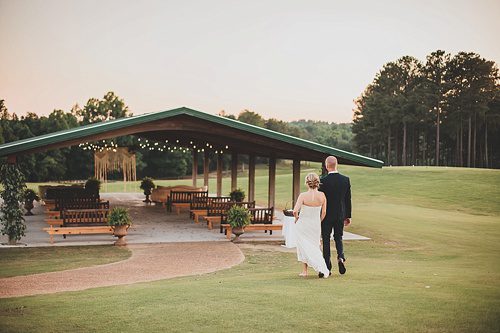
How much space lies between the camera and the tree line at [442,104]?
56.3 meters

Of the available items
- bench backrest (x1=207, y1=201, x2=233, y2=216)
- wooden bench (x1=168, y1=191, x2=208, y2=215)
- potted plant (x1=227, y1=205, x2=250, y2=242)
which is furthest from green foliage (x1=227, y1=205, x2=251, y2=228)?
wooden bench (x1=168, y1=191, x2=208, y2=215)

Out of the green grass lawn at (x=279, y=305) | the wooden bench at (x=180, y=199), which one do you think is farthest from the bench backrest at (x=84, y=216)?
the wooden bench at (x=180, y=199)

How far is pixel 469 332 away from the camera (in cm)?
480

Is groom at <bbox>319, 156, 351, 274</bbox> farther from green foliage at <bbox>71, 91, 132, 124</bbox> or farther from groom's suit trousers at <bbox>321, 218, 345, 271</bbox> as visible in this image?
green foliage at <bbox>71, 91, 132, 124</bbox>

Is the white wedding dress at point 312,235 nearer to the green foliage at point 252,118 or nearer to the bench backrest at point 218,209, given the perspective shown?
the bench backrest at point 218,209

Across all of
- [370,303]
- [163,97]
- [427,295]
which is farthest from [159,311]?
[163,97]

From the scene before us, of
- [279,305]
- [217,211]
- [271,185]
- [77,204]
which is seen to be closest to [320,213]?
[279,305]

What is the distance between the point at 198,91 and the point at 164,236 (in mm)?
39747

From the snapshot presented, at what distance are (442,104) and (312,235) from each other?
56449 millimetres

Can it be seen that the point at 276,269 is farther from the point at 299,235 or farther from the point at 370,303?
the point at 370,303

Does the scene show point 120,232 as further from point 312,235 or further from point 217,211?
point 312,235

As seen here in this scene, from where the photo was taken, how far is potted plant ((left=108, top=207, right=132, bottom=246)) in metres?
13.6

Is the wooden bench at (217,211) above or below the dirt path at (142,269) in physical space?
above

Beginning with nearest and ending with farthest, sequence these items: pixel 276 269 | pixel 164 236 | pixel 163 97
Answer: pixel 276 269
pixel 164 236
pixel 163 97
